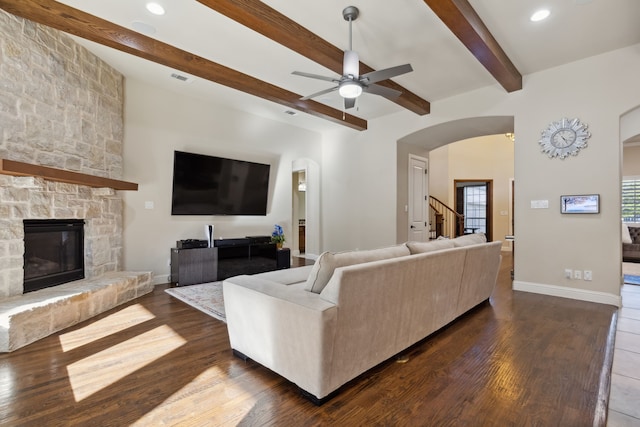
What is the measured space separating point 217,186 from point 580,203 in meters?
5.24

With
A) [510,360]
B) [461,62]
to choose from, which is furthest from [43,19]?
[510,360]

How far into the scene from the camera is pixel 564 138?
4109 millimetres

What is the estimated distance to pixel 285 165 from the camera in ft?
21.8

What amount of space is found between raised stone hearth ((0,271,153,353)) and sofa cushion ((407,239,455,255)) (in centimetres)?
318

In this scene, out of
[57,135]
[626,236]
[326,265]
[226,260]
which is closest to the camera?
[326,265]

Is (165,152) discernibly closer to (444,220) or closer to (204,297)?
(204,297)

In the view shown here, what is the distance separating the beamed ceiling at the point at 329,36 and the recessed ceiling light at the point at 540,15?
2.4 inches

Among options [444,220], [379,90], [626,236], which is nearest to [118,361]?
[379,90]

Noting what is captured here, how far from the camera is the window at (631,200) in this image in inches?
282

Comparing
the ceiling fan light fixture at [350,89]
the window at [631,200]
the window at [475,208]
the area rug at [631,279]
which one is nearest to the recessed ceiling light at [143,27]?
the ceiling fan light fixture at [350,89]

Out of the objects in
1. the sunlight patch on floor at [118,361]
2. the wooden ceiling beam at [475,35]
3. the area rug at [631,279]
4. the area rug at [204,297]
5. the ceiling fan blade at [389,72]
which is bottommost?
the sunlight patch on floor at [118,361]

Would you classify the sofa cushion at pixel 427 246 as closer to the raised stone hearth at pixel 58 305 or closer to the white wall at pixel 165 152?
the raised stone hearth at pixel 58 305

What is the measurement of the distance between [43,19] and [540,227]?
Result: 608cm

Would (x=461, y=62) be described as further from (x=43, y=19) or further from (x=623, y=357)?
(x=43, y=19)
